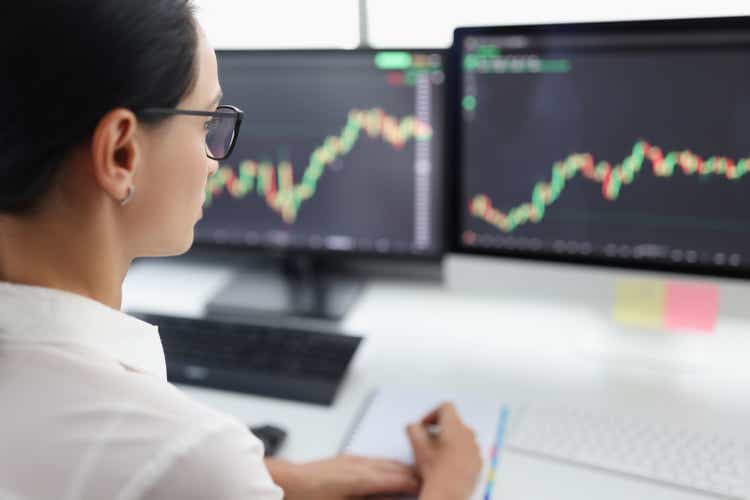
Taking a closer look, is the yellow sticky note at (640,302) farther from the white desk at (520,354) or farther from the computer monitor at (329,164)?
the computer monitor at (329,164)

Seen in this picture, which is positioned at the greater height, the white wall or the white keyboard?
the white wall

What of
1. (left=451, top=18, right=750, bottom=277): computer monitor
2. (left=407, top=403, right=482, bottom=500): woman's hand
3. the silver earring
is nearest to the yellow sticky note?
(left=451, top=18, right=750, bottom=277): computer monitor

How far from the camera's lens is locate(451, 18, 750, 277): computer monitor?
3.09 feet

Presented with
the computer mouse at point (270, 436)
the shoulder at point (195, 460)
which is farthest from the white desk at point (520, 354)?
the shoulder at point (195, 460)

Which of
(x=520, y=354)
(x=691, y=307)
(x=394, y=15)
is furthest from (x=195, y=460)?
(x=394, y=15)

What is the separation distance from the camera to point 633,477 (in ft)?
2.58

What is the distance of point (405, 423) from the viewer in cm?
91

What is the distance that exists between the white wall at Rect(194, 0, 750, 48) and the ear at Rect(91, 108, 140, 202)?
32.3 inches

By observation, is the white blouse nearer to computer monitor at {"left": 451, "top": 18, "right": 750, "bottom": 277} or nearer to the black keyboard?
the black keyboard

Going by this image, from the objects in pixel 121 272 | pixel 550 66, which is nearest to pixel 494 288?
pixel 550 66

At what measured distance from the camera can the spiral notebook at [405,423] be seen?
33.3 inches

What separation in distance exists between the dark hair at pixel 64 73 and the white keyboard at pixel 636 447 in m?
0.60

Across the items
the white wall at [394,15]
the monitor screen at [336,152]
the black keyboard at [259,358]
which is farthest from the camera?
the white wall at [394,15]

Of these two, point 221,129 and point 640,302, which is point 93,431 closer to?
point 221,129
